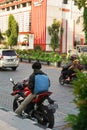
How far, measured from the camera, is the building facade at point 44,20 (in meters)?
55.0

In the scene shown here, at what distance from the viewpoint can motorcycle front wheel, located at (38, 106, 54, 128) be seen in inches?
297

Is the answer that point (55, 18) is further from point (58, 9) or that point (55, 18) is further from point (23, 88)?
point (23, 88)

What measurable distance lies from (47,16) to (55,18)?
1.48 metres

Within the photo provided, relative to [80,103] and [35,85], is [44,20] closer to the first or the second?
[35,85]

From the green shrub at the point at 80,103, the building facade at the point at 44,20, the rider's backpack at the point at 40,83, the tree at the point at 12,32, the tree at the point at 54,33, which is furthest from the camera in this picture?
the building facade at the point at 44,20

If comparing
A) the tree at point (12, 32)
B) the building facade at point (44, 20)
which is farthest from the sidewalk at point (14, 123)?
the building facade at point (44, 20)

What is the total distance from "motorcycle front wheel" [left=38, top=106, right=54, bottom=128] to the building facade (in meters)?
46.7

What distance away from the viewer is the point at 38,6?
182 feet

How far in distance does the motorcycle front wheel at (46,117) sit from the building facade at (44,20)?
46660 mm

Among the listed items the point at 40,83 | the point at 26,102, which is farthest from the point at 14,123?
the point at 40,83

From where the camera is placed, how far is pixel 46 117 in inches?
301

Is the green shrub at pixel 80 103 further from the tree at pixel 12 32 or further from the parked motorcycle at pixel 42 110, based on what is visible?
the tree at pixel 12 32

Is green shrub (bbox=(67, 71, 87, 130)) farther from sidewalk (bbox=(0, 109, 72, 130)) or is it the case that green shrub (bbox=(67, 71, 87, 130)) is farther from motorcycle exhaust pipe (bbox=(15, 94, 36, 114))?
motorcycle exhaust pipe (bbox=(15, 94, 36, 114))

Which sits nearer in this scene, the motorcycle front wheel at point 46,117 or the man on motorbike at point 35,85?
the motorcycle front wheel at point 46,117
